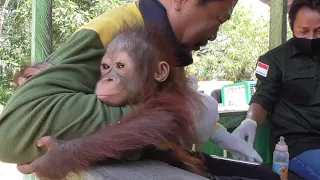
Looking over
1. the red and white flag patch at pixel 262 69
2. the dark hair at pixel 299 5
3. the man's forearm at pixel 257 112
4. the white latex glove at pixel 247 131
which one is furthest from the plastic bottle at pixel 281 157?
the dark hair at pixel 299 5

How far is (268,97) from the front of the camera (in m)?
2.24

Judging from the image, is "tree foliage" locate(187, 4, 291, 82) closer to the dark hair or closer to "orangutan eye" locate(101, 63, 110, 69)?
the dark hair

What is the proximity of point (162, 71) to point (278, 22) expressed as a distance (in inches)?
77.1

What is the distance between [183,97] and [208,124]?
209mm

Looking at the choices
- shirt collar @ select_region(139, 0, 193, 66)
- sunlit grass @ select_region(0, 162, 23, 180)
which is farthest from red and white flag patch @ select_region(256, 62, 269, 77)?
sunlit grass @ select_region(0, 162, 23, 180)

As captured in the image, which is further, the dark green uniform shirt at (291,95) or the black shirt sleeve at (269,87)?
the black shirt sleeve at (269,87)

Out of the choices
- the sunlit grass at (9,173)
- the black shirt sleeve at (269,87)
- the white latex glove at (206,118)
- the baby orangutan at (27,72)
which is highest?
the baby orangutan at (27,72)

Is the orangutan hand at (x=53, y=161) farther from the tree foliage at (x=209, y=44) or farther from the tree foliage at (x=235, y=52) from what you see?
the tree foliage at (x=235, y=52)

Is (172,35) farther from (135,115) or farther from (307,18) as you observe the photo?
(307,18)

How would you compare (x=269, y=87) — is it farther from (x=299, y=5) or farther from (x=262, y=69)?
(x=299, y=5)

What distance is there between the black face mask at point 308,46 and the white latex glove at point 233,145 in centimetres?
81

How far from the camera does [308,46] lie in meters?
2.18

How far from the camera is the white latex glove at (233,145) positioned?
1.53 metres

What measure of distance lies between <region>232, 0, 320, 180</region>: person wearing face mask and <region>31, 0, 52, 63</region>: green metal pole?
950mm
